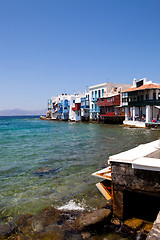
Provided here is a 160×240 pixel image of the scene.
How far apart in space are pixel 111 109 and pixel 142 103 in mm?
15408

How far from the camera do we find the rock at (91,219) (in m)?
5.46

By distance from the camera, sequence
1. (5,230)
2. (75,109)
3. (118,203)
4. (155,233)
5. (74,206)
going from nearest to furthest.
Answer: (155,233) → (118,203) → (5,230) → (74,206) → (75,109)

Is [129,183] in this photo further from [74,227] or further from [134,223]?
[74,227]

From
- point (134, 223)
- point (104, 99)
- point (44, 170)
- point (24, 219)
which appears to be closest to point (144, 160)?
point (134, 223)

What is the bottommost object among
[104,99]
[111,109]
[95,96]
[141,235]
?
[141,235]

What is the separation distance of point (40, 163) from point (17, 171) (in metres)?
1.93

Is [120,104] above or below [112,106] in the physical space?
above

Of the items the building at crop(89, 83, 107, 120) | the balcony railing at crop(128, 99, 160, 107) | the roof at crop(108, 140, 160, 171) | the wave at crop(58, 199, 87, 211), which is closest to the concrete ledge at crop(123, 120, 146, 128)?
the balcony railing at crop(128, 99, 160, 107)

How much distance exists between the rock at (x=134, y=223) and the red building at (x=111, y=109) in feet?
152

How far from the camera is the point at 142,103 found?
143ft

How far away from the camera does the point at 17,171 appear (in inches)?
456

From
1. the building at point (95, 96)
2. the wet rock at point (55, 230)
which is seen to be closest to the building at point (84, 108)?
the building at point (95, 96)

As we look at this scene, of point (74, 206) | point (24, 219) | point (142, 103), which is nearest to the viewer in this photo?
point (24, 219)

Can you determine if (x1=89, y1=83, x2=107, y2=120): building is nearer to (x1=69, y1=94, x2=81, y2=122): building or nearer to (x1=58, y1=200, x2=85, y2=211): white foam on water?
(x1=69, y1=94, x2=81, y2=122): building
